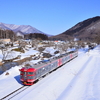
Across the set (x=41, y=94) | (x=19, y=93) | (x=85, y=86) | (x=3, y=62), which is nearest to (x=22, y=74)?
(x=19, y=93)

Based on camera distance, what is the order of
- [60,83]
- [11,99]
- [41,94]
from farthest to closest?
[60,83] → [41,94] → [11,99]

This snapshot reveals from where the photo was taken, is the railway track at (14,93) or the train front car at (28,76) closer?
the railway track at (14,93)

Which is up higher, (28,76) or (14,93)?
(28,76)

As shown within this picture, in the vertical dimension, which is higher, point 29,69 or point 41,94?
point 29,69

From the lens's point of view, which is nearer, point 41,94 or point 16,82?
point 41,94

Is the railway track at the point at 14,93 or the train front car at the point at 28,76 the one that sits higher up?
the train front car at the point at 28,76

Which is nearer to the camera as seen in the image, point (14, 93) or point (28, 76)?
point (14, 93)

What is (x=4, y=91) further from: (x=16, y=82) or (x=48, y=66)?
(x=48, y=66)

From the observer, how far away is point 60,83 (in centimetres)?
1512

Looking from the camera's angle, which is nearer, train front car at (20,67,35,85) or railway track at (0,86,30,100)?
railway track at (0,86,30,100)

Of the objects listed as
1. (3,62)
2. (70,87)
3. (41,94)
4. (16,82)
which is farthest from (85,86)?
(3,62)

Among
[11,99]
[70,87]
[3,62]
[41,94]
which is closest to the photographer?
[11,99]

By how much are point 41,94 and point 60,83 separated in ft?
12.4

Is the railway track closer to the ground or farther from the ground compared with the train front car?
A: closer to the ground
